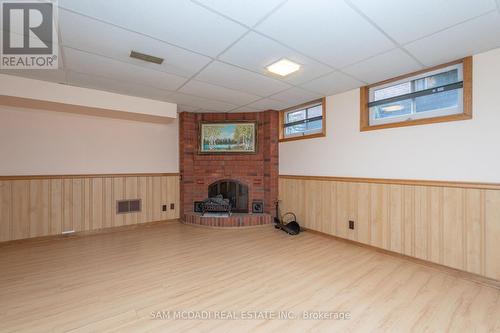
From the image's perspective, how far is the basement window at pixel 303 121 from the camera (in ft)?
13.4

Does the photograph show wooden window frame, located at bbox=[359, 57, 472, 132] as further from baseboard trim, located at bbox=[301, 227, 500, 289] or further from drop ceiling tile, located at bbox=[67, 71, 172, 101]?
drop ceiling tile, located at bbox=[67, 71, 172, 101]

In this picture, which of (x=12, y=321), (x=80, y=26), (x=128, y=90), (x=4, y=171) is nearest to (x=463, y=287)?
(x=12, y=321)

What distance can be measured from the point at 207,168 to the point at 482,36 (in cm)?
435

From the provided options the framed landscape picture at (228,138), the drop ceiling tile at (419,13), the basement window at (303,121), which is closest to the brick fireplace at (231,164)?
the framed landscape picture at (228,138)

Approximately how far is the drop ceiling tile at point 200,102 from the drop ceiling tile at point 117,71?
460mm

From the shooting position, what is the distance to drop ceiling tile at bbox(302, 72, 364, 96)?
10.0ft

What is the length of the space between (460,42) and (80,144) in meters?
5.40

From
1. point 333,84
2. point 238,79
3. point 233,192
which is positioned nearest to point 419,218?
point 333,84

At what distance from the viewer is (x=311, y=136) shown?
412 cm

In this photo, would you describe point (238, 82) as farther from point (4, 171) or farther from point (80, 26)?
point (4, 171)

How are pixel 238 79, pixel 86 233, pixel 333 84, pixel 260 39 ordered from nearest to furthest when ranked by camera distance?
pixel 260 39 → pixel 238 79 → pixel 333 84 → pixel 86 233

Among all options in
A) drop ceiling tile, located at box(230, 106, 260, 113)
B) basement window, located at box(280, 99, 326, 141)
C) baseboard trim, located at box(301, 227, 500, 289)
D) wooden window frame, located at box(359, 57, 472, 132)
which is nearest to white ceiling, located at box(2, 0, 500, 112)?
wooden window frame, located at box(359, 57, 472, 132)

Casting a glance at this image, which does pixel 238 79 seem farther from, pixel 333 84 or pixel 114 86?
pixel 114 86

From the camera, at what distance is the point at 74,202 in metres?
3.90
